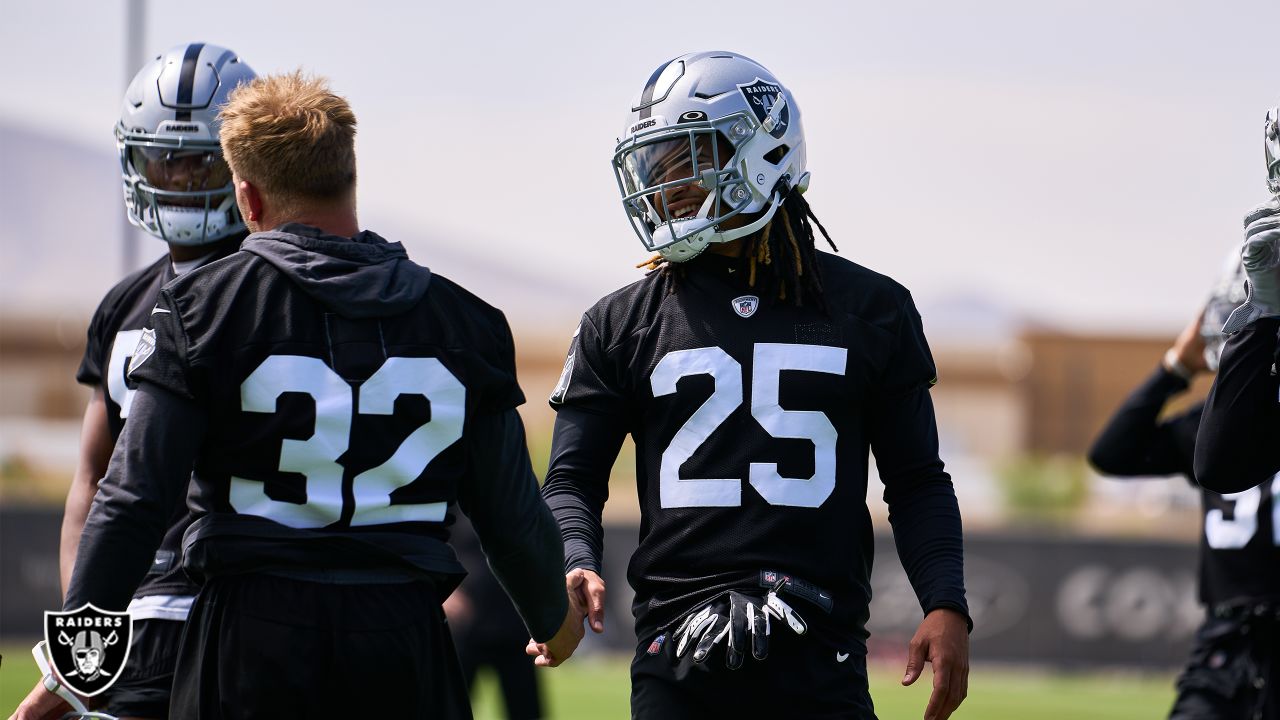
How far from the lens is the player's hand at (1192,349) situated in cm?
539

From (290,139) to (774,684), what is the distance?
1.50 metres

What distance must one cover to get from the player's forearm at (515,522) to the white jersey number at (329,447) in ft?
0.59

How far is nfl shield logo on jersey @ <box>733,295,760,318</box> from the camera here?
11.7 feet

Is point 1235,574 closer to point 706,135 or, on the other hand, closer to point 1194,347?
point 1194,347

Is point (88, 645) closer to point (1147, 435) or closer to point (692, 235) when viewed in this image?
point (692, 235)

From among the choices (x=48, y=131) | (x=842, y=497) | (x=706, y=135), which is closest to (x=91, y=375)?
(x=706, y=135)

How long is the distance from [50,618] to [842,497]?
164 cm

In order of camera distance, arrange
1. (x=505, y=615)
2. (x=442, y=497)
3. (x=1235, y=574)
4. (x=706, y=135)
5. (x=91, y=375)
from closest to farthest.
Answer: (x=442, y=497) < (x=706, y=135) < (x=91, y=375) < (x=1235, y=574) < (x=505, y=615)

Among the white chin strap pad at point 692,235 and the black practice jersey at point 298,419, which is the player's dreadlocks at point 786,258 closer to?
Answer: the white chin strap pad at point 692,235

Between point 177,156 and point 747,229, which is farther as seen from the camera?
point 177,156

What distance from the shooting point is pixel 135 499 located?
2805mm

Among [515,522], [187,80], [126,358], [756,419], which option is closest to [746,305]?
[756,419]

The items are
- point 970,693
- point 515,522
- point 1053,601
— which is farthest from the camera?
point 1053,601

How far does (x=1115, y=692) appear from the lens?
13633 mm
